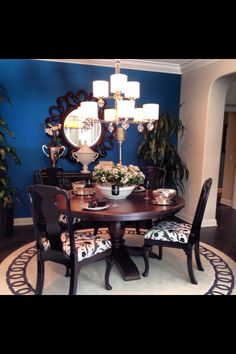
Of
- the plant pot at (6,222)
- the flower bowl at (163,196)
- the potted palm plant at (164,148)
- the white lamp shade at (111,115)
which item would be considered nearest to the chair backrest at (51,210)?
the flower bowl at (163,196)

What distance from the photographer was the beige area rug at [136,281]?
2.37m

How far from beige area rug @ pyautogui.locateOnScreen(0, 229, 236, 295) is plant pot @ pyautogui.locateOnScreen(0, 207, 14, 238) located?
582mm

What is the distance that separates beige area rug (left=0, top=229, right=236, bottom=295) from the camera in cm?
237

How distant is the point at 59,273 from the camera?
2.70 meters

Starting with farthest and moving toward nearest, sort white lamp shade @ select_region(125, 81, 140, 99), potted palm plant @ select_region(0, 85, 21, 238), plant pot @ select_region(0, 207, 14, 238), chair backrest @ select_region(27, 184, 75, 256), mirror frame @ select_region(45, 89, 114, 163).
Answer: mirror frame @ select_region(45, 89, 114, 163) < plant pot @ select_region(0, 207, 14, 238) < potted palm plant @ select_region(0, 85, 21, 238) < white lamp shade @ select_region(125, 81, 140, 99) < chair backrest @ select_region(27, 184, 75, 256)

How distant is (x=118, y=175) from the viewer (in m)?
2.62

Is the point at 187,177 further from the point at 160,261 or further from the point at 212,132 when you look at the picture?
the point at 160,261

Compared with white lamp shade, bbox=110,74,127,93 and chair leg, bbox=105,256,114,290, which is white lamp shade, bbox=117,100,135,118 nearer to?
white lamp shade, bbox=110,74,127,93

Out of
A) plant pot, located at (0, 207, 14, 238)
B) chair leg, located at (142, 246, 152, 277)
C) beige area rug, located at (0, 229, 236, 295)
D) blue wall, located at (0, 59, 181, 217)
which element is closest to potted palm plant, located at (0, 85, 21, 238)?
plant pot, located at (0, 207, 14, 238)

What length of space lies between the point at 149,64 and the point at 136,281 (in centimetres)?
358

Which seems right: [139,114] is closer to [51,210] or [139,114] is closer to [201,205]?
[201,205]

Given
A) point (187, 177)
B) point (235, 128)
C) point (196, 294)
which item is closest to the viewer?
point (196, 294)
